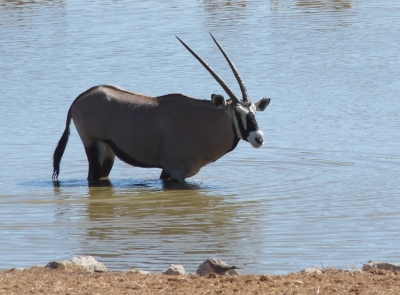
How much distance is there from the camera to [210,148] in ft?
34.7

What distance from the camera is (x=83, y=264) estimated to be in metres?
6.60

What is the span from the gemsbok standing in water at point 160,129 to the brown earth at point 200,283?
164 inches

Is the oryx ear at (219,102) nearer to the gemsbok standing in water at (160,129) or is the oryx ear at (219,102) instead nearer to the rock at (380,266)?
the gemsbok standing in water at (160,129)

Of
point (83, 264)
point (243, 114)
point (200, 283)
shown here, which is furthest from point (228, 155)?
point (200, 283)

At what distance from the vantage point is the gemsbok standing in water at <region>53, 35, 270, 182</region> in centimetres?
1055

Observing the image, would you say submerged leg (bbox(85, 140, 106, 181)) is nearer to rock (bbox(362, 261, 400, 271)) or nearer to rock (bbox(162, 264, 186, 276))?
rock (bbox(162, 264, 186, 276))

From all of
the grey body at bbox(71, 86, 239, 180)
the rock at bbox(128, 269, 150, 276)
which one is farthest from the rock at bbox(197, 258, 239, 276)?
the grey body at bbox(71, 86, 239, 180)

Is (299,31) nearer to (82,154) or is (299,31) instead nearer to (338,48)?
(338,48)

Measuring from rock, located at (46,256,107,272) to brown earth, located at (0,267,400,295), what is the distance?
0.11 m

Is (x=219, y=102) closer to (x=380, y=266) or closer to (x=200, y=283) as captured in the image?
(x=380, y=266)

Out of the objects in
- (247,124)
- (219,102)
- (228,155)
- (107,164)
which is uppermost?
(219,102)

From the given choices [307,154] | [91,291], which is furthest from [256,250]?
[307,154]

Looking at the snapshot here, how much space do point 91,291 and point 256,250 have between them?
2.08 metres

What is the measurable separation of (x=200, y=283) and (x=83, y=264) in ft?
2.98
